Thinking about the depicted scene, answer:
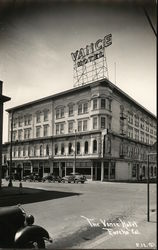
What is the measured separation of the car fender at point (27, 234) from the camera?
3.99 metres

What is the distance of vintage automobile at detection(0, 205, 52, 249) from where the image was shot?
405 centimetres

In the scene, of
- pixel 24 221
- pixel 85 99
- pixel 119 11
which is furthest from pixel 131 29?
pixel 85 99

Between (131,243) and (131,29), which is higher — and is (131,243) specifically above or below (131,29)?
below

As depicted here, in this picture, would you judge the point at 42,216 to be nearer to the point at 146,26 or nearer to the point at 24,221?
the point at 24,221

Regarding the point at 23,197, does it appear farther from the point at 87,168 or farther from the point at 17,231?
the point at 87,168

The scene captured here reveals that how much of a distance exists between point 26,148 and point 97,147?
41.6 ft

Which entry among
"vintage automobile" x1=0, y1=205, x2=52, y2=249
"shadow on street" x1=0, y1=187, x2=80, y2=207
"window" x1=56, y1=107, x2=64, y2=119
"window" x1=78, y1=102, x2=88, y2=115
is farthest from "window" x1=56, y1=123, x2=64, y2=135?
"vintage automobile" x1=0, y1=205, x2=52, y2=249

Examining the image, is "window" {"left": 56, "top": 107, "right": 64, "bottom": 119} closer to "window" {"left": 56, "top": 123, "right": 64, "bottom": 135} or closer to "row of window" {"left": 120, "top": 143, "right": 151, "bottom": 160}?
"window" {"left": 56, "top": 123, "right": 64, "bottom": 135}

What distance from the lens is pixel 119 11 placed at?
10.7 feet

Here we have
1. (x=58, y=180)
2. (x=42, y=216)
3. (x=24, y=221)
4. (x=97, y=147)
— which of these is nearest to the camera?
(x=24, y=221)

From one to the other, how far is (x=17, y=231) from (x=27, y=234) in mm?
199

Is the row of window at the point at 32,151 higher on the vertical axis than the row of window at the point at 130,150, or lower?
lower

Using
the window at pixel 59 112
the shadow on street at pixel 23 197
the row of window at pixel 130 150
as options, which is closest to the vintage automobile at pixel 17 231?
the shadow on street at pixel 23 197

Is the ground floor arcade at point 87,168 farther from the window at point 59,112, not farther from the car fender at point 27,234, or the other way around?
the car fender at point 27,234
